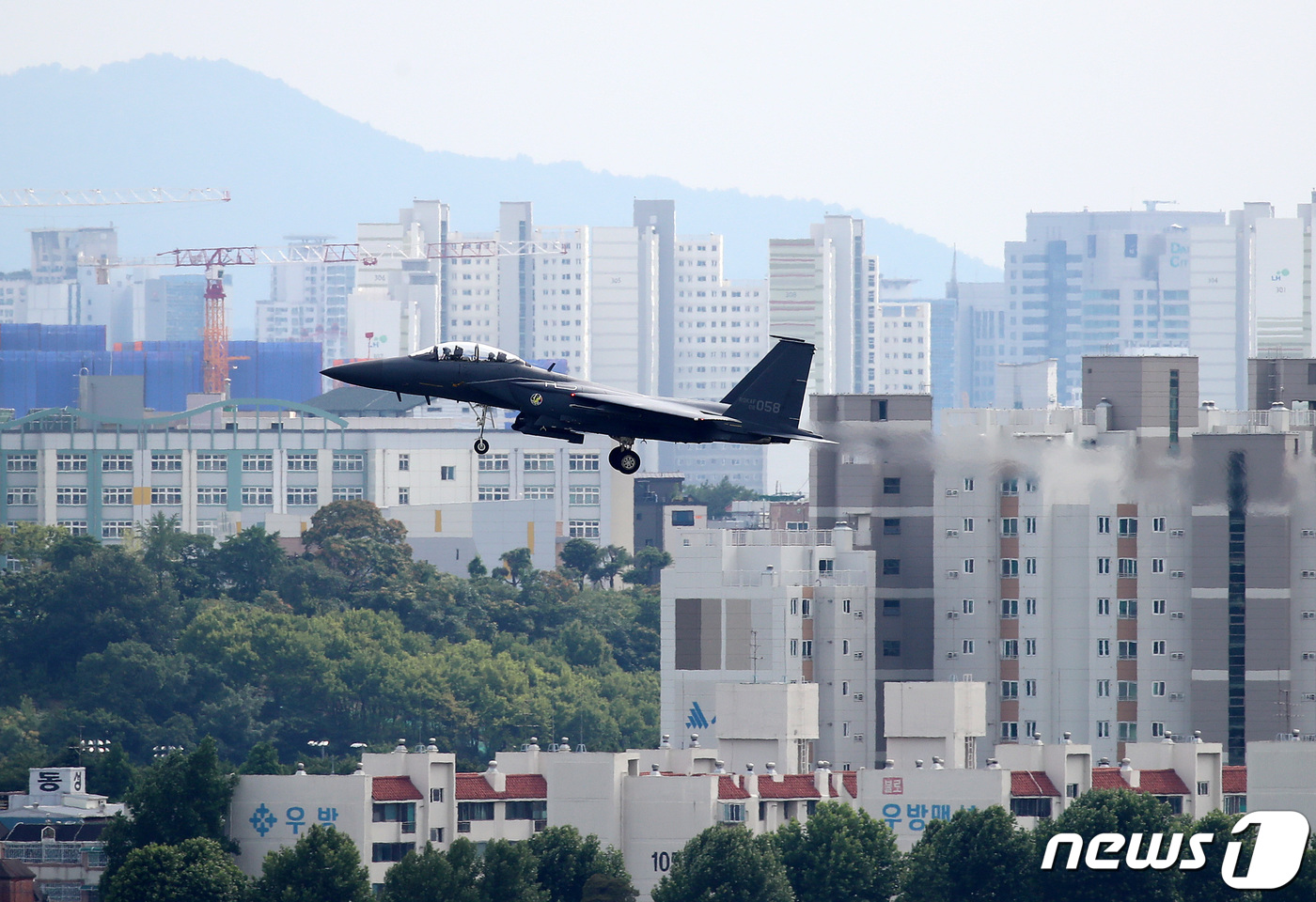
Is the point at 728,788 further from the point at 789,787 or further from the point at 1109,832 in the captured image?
the point at 1109,832

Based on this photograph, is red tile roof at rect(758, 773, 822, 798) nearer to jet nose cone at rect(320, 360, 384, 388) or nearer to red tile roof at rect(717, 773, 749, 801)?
red tile roof at rect(717, 773, 749, 801)

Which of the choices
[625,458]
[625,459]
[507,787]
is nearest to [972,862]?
[507,787]

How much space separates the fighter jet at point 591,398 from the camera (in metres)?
63.0

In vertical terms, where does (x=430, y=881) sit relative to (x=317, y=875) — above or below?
below

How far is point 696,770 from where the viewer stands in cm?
11200

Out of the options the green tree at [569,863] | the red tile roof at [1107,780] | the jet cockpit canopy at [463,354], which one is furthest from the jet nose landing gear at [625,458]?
the red tile roof at [1107,780]

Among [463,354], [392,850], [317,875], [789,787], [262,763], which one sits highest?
[463,354]

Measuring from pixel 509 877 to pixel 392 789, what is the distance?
789cm

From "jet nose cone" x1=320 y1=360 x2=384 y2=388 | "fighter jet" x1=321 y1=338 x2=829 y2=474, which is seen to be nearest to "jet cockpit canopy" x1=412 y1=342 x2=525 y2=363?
"fighter jet" x1=321 y1=338 x2=829 y2=474

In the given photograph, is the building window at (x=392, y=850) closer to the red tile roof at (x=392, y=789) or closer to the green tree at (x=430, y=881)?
the red tile roof at (x=392, y=789)

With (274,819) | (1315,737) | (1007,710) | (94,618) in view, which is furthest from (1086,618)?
(94,618)

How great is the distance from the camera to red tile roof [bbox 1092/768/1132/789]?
108 metres

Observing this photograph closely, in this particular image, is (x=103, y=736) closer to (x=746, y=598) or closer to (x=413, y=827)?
(x=746, y=598)

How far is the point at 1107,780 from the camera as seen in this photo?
108 m
